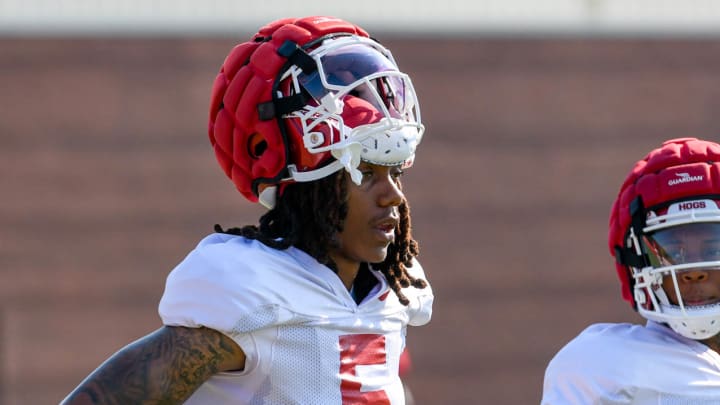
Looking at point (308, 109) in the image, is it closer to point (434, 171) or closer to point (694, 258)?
point (694, 258)

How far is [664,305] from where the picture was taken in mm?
3768

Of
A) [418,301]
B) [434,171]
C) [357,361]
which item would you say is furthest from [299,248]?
[434,171]

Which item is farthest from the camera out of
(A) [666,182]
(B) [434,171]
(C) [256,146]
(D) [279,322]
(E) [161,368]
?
(B) [434,171]

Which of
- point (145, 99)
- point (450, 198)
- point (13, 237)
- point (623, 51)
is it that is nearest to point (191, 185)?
point (145, 99)

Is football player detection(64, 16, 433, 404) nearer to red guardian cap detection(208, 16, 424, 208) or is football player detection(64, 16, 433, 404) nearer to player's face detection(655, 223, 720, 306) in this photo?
red guardian cap detection(208, 16, 424, 208)

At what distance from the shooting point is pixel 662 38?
14.7 meters

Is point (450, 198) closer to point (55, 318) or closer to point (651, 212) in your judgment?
point (55, 318)

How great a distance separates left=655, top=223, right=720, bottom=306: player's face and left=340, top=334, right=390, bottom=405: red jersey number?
3.12 feet

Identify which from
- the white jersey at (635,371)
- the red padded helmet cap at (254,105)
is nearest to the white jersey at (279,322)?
the red padded helmet cap at (254,105)

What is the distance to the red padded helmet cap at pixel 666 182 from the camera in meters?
3.81

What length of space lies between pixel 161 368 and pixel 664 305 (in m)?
1.52

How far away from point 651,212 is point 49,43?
400 inches

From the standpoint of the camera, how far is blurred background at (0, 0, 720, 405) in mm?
13039

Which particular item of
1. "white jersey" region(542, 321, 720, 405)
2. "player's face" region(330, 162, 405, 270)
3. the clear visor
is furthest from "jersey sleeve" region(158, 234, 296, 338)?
"white jersey" region(542, 321, 720, 405)
